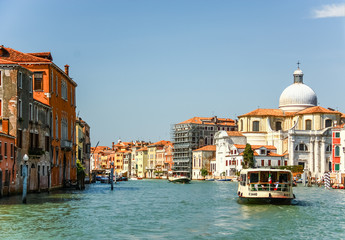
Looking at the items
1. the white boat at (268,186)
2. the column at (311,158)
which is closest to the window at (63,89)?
the white boat at (268,186)

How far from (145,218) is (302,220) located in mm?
5842

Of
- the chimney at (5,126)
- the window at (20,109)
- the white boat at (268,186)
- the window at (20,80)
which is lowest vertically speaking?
the white boat at (268,186)

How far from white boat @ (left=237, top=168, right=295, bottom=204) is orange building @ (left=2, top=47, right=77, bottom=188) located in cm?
1536

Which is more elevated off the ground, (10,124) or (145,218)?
(10,124)

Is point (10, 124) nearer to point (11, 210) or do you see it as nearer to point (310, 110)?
point (11, 210)

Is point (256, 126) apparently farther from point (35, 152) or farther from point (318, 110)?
point (35, 152)

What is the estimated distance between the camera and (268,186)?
1134 inches

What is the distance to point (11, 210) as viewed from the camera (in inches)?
941

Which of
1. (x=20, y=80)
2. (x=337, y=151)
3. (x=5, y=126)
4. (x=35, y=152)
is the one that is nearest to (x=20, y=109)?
(x=20, y=80)

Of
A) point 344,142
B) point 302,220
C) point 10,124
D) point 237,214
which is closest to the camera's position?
point 302,220

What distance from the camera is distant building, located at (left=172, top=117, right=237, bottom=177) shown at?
368ft

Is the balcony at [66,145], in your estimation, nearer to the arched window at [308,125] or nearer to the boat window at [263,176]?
the boat window at [263,176]

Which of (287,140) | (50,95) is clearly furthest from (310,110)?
(50,95)

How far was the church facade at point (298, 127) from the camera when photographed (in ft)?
298
